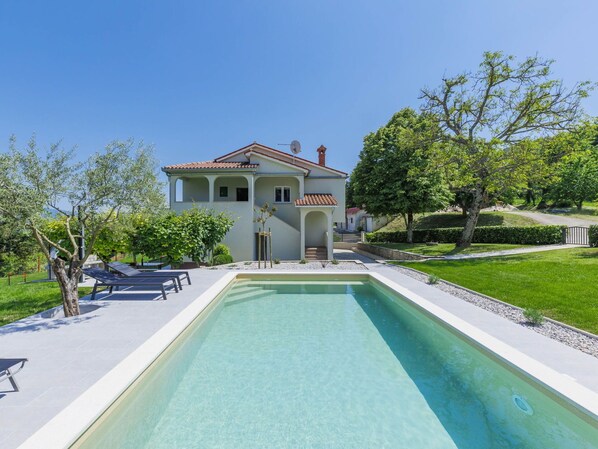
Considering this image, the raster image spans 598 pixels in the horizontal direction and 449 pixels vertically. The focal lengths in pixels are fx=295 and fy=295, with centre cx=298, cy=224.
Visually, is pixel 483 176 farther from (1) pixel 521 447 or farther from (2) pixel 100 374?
(2) pixel 100 374

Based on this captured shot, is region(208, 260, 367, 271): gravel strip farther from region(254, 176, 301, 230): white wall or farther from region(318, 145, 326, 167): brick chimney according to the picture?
region(318, 145, 326, 167): brick chimney

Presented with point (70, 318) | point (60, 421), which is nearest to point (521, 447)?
point (60, 421)

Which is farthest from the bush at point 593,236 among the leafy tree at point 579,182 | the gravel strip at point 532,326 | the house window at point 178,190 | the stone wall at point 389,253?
the house window at point 178,190

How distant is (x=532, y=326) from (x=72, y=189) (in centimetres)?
1175

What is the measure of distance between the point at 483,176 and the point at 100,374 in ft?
82.5

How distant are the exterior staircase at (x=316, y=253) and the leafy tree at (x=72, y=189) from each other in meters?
14.9

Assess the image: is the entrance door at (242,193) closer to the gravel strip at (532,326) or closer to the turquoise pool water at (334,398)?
the gravel strip at (532,326)

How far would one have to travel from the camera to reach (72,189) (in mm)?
7355

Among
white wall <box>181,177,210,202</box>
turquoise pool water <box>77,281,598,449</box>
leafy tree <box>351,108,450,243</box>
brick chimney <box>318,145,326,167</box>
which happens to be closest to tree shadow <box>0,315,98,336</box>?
turquoise pool water <box>77,281,598,449</box>

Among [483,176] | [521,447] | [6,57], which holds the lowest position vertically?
[521,447]

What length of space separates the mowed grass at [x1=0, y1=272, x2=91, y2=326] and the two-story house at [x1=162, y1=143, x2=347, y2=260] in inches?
408

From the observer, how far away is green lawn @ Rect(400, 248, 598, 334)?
8117 millimetres

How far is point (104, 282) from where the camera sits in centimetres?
946

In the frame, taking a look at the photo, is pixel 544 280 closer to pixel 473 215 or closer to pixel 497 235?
pixel 473 215
